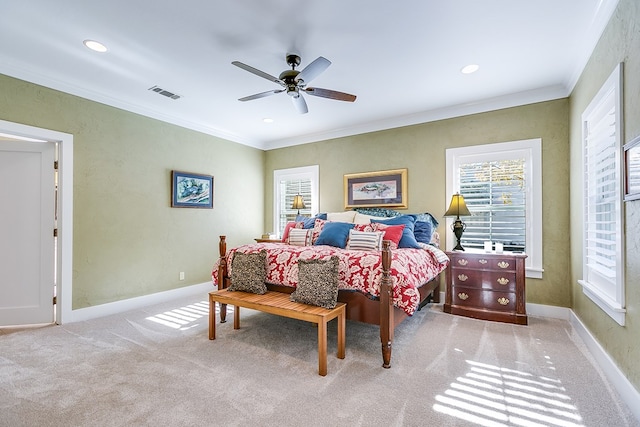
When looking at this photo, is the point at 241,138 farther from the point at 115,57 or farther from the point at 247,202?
the point at 115,57

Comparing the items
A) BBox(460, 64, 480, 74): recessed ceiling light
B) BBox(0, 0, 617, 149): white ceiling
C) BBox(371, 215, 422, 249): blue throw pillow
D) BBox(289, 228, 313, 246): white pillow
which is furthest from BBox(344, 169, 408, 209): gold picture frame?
BBox(460, 64, 480, 74): recessed ceiling light

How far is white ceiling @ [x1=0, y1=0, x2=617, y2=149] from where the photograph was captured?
2262 mm

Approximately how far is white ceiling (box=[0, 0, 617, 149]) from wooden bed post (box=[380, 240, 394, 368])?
178 cm

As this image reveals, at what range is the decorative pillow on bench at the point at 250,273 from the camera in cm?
302

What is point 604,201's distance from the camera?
248 centimetres

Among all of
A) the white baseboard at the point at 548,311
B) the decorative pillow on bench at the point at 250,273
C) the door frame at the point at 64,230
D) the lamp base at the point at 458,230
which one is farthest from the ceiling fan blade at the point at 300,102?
the white baseboard at the point at 548,311

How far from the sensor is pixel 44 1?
2148mm

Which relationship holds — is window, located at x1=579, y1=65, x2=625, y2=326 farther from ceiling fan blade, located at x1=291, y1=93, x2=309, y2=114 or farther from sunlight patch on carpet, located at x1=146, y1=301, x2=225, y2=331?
sunlight patch on carpet, located at x1=146, y1=301, x2=225, y2=331

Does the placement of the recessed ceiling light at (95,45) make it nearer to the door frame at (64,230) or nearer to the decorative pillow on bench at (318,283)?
the door frame at (64,230)

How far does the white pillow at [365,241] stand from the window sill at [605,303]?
189 centimetres

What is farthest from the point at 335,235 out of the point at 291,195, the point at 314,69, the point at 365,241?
the point at 291,195

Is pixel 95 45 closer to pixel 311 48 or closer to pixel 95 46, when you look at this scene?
pixel 95 46

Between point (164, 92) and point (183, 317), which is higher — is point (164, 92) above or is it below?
above

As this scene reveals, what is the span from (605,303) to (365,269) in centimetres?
178
